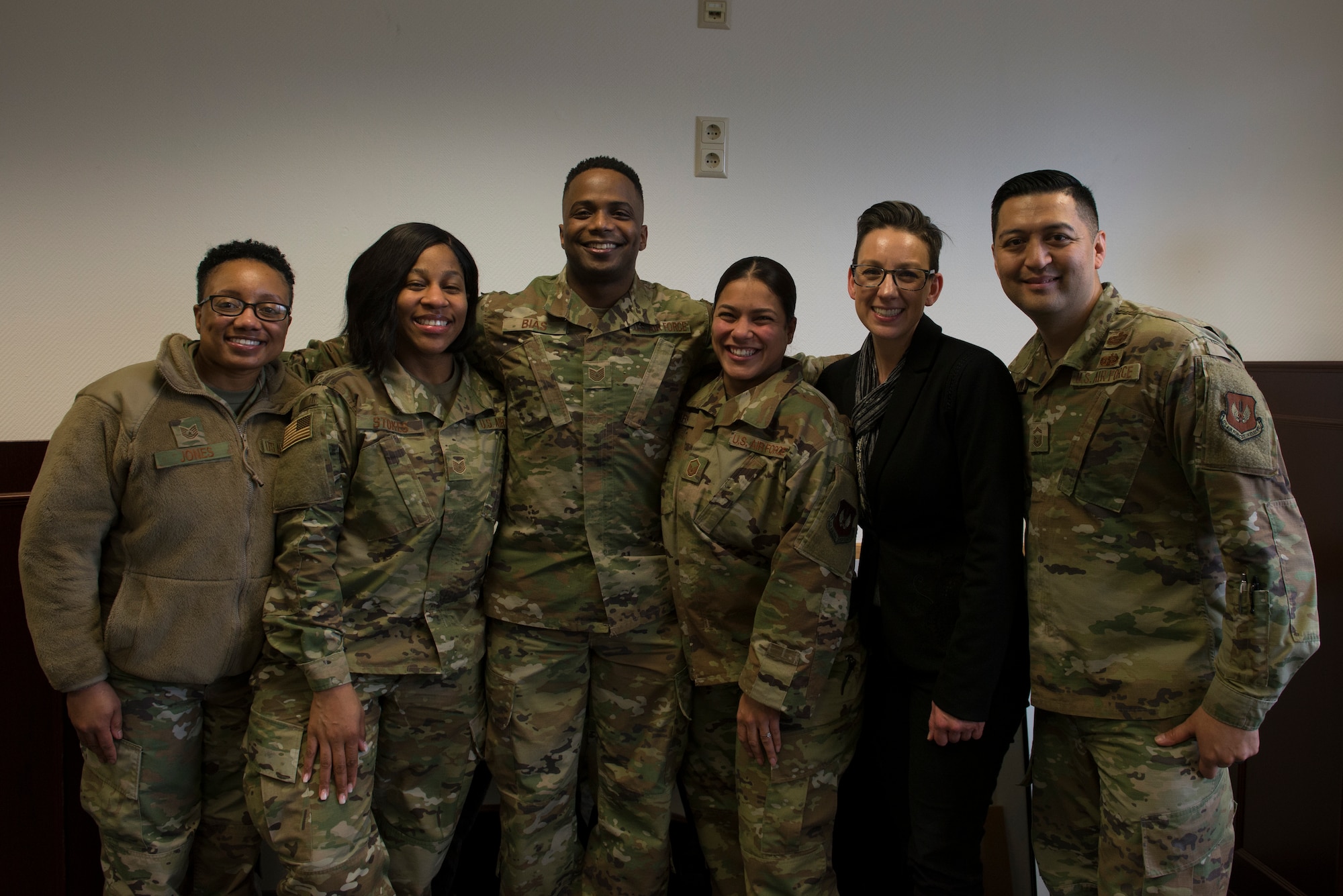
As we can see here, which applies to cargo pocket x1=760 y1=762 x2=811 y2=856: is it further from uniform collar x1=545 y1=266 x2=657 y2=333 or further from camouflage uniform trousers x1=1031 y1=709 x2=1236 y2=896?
uniform collar x1=545 y1=266 x2=657 y2=333

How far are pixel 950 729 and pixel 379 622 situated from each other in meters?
1.17

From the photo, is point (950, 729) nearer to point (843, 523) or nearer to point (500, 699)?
point (843, 523)

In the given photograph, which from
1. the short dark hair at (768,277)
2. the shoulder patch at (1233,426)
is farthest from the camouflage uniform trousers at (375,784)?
the shoulder patch at (1233,426)

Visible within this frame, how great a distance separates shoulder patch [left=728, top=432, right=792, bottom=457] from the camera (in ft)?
5.12

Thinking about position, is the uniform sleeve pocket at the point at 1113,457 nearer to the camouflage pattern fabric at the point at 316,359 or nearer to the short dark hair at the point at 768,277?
the short dark hair at the point at 768,277

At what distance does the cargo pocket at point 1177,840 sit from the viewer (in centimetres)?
130

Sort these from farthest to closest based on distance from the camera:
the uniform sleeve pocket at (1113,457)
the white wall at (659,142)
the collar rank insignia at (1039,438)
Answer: the white wall at (659,142), the collar rank insignia at (1039,438), the uniform sleeve pocket at (1113,457)

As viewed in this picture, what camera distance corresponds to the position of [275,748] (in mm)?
1495

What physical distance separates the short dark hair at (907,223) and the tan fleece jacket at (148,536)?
4.57 feet

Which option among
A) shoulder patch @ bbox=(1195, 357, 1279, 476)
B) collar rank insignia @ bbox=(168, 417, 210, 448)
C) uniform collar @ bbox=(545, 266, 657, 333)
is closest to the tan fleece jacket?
collar rank insignia @ bbox=(168, 417, 210, 448)

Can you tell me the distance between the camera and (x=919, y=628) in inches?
59.4

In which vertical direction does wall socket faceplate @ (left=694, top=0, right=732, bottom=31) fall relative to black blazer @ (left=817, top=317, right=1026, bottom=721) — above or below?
above

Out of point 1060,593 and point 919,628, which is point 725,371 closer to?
point 919,628

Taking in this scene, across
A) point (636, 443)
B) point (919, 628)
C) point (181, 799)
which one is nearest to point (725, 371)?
point (636, 443)
